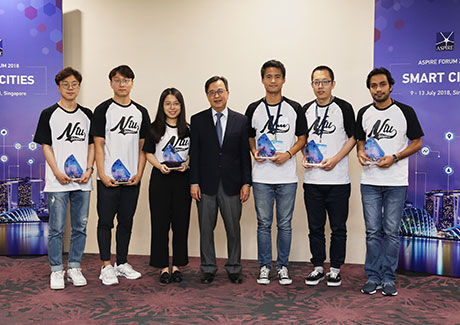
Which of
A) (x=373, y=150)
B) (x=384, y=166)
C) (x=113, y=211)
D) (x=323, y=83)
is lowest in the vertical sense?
(x=113, y=211)

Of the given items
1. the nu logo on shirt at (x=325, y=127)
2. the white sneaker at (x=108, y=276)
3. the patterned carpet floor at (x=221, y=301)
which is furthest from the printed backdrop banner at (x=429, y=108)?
the white sneaker at (x=108, y=276)

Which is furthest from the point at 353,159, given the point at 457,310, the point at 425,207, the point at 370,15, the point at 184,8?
the point at 184,8

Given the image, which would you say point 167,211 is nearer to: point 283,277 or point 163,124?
point 163,124

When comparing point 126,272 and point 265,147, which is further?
point 126,272

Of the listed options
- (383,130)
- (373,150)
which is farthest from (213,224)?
(383,130)

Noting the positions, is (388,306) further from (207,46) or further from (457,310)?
(207,46)

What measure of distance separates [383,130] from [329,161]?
1.49 feet

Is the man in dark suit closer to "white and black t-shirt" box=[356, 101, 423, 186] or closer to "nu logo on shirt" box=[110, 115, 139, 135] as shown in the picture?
"nu logo on shirt" box=[110, 115, 139, 135]

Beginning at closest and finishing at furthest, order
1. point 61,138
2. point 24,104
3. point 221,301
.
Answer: point 221,301 → point 61,138 → point 24,104

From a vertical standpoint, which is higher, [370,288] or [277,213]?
[277,213]

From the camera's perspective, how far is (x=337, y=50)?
4172mm

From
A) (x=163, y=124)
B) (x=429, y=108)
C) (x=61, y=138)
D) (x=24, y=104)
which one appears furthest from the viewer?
(x=24, y=104)

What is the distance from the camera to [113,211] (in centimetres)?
347

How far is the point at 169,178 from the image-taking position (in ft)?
11.2
